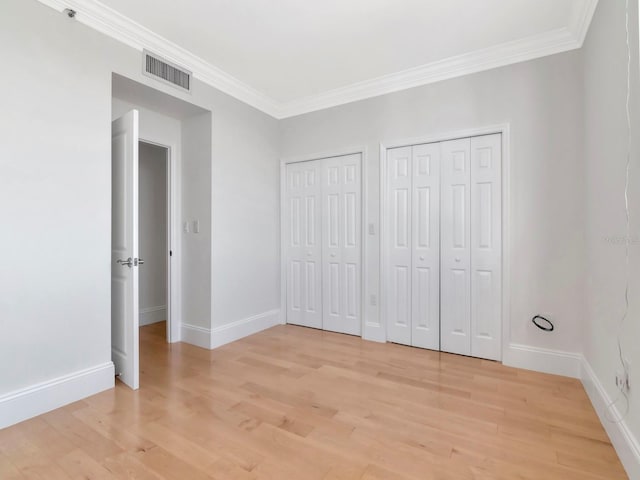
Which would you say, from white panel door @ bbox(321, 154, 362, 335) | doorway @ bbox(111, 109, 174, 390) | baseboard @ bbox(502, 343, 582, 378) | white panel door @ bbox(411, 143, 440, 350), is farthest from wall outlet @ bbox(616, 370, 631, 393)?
doorway @ bbox(111, 109, 174, 390)

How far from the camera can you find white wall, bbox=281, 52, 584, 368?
2.57m

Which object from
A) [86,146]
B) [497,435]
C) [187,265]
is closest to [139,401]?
[187,265]

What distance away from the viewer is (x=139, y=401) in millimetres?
2207

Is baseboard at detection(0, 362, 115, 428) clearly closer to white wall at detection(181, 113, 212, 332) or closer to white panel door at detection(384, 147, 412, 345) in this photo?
white wall at detection(181, 113, 212, 332)

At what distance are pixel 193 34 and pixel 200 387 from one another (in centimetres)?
287

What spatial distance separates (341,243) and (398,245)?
0.70 m

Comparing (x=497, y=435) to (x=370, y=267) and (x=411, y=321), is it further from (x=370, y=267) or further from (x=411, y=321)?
(x=370, y=267)

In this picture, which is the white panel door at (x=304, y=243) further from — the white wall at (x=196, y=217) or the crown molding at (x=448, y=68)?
the white wall at (x=196, y=217)

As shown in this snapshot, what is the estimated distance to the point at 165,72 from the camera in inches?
111

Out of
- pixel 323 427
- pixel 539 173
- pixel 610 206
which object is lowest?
pixel 323 427

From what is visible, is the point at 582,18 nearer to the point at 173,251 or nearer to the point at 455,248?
the point at 455,248

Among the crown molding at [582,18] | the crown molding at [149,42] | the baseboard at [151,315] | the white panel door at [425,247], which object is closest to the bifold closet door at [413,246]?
the white panel door at [425,247]

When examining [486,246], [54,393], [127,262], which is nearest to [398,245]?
[486,246]

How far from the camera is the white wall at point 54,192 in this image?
6.40 feet
